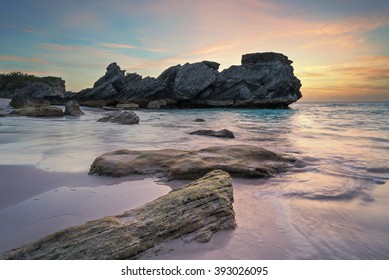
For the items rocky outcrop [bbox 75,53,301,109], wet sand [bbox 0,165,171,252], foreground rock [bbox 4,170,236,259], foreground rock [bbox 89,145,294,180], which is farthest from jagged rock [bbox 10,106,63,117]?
rocky outcrop [bbox 75,53,301,109]

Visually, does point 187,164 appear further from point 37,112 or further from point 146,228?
point 37,112

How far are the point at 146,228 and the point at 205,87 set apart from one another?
41.1 m

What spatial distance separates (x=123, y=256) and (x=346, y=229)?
6.71 ft

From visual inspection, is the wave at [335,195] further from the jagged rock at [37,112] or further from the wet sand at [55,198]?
the jagged rock at [37,112]

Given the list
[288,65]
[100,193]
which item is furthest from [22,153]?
[288,65]

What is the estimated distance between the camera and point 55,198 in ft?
10.8

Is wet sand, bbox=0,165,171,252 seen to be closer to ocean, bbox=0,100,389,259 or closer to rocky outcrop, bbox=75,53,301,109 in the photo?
ocean, bbox=0,100,389,259

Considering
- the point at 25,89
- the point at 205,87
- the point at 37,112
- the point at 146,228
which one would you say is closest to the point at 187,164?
the point at 146,228

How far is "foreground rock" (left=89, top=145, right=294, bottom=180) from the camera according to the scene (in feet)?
13.3

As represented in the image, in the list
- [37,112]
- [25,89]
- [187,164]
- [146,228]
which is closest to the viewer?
[146,228]

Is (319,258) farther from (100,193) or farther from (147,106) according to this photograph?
(147,106)

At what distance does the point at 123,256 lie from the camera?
202cm

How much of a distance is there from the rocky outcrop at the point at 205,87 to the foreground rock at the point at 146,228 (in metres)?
40.0

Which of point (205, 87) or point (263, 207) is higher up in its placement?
point (205, 87)
